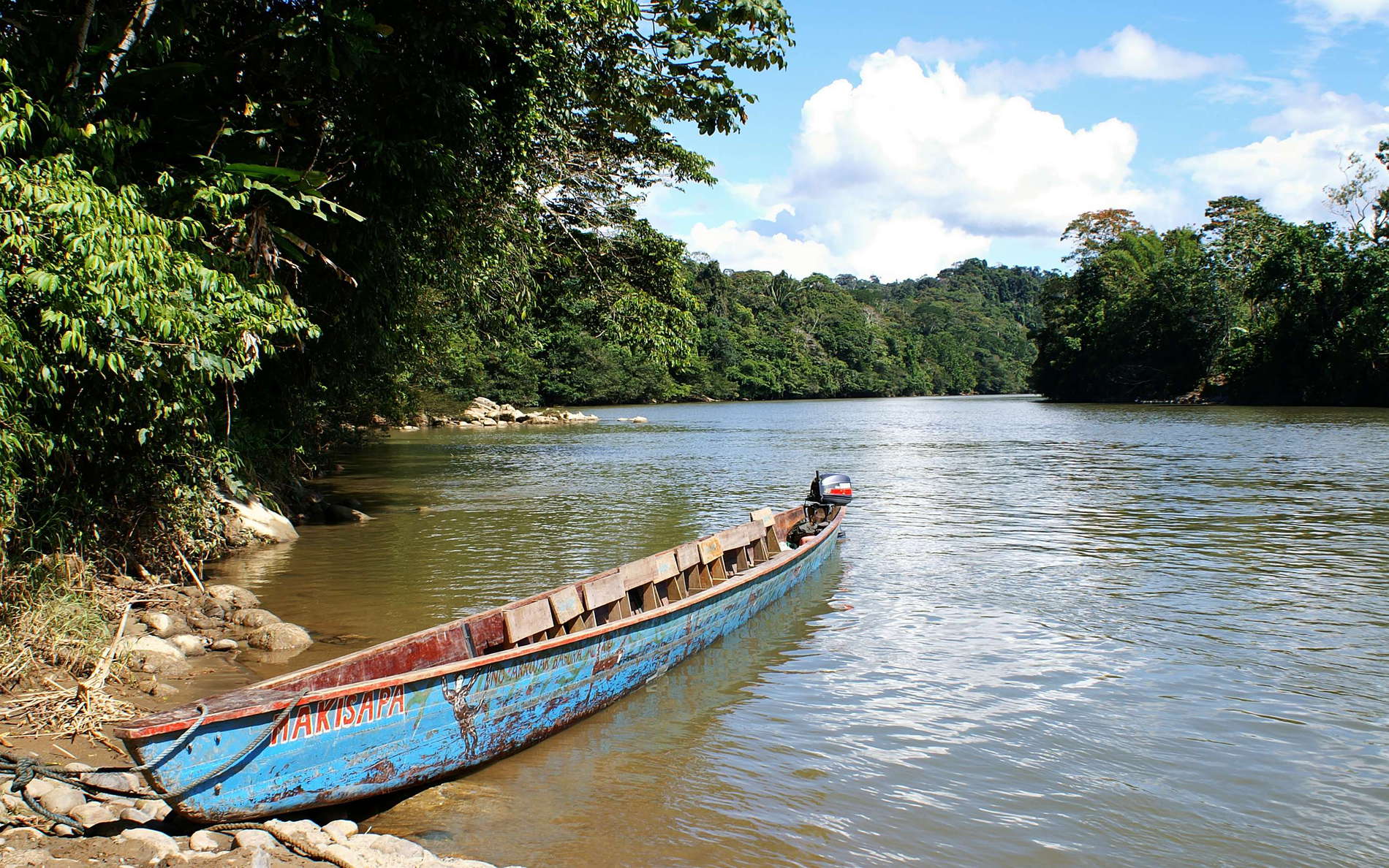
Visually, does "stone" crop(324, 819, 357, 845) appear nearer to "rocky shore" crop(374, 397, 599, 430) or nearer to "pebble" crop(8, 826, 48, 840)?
"pebble" crop(8, 826, 48, 840)

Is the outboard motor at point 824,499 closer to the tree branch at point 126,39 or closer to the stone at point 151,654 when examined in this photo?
the stone at point 151,654

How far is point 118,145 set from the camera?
22.5 ft

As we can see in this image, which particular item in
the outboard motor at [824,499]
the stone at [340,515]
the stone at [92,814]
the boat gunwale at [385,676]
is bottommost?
the stone at [340,515]

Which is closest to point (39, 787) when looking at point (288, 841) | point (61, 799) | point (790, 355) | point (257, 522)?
point (61, 799)

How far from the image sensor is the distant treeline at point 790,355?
2778 inches

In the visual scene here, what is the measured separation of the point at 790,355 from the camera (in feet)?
338

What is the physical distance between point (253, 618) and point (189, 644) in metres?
0.88

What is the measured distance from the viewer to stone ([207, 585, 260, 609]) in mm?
9172

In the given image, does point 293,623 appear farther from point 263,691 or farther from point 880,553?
point 880,553

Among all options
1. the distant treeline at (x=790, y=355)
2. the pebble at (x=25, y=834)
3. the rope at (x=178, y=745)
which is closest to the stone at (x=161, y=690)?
the pebble at (x=25, y=834)

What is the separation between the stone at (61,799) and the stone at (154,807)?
0.25 metres

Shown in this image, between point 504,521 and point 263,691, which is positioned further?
point 504,521

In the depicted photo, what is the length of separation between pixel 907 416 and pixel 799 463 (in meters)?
33.6

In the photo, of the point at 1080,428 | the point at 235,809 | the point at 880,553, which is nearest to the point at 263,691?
the point at 235,809
